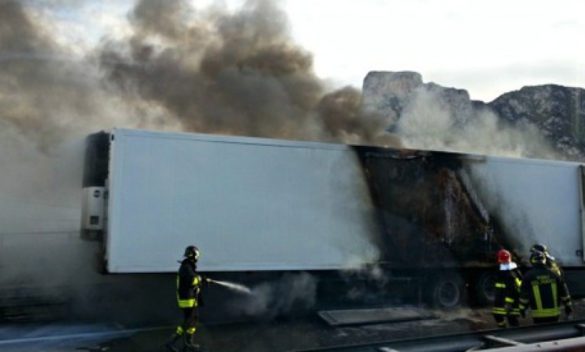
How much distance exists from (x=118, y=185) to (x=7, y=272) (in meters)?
4.86

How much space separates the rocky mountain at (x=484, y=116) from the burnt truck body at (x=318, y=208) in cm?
1092

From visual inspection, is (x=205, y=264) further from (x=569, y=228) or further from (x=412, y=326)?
(x=569, y=228)

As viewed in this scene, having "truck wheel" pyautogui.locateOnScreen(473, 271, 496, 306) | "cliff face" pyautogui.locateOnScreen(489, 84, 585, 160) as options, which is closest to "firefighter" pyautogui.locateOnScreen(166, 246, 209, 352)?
"truck wheel" pyautogui.locateOnScreen(473, 271, 496, 306)

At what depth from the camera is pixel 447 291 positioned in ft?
32.4

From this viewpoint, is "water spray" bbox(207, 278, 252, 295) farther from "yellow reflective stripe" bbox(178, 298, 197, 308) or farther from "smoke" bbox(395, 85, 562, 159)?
"smoke" bbox(395, 85, 562, 159)

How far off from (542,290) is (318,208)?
12.1 feet

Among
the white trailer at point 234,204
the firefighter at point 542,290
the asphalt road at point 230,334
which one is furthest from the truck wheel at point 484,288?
the firefighter at point 542,290

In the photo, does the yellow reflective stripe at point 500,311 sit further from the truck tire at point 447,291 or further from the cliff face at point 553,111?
the cliff face at point 553,111

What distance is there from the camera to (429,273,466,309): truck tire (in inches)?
382

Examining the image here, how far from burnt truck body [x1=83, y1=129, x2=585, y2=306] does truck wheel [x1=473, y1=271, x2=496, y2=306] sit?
0.03m

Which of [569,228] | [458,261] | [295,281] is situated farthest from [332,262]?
[569,228]

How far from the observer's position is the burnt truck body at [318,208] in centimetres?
766

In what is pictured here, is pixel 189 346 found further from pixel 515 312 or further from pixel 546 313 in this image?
pixel 546 313

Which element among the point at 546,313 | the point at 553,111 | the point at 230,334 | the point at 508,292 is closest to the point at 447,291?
the point at 508,292
